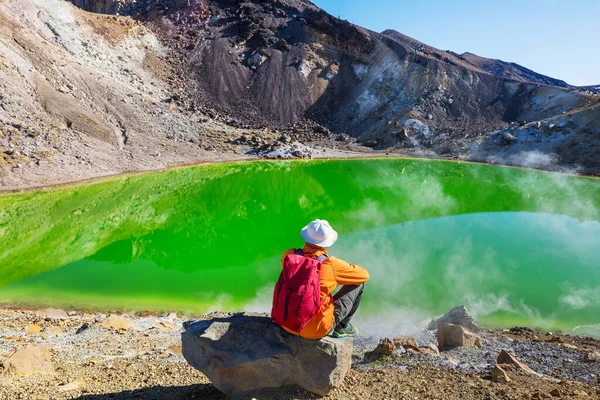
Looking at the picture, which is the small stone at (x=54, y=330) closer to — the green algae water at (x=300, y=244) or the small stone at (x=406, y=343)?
the green algae water at (x=300, y=244)

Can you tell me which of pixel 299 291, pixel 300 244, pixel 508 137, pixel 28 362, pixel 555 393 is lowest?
pixel 300 244

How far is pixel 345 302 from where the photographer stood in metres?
5.09

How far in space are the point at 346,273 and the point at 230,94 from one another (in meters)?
56.1

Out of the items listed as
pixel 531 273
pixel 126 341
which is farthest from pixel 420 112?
pixel 126 341

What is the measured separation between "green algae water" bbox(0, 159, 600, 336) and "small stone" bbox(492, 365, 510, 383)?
5430 mm

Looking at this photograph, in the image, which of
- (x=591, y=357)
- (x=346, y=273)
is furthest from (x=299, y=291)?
(x=591, y=357)

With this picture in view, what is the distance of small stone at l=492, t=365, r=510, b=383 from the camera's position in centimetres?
577

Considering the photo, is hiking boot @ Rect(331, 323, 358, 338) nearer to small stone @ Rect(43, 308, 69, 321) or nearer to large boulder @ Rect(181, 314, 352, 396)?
large boulder @ Rect(181, 314, 352, 396)

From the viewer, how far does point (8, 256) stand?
55.2 feet

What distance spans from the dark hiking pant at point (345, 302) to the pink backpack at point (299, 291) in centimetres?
52

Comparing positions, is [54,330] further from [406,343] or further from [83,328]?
[406,343]

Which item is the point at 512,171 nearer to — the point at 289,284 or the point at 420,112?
the point at 420,112

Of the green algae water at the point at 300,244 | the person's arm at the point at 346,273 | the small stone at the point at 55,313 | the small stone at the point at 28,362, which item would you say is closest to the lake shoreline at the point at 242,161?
the green algae water at the point at 300,244

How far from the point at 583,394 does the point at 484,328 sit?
5.16 m
